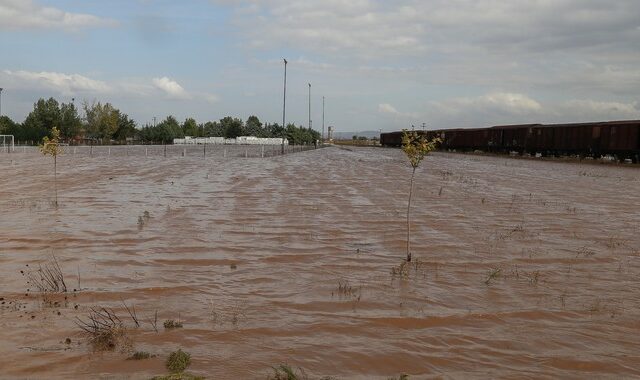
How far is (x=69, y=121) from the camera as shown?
91.1 m

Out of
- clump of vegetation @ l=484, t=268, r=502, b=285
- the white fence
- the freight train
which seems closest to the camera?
clump of vegetation @ l=484, t=268, r=502, b=285

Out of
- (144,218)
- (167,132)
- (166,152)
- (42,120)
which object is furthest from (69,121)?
(144,218)

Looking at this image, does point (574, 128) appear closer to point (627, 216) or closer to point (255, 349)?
point (627, 216)

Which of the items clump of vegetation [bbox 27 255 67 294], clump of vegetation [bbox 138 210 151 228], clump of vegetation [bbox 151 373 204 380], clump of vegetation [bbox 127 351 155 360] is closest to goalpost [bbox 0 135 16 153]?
clump of vegetation [bbox 138 210 151 228]

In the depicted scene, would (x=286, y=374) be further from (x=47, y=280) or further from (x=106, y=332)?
(x=47, y=280)

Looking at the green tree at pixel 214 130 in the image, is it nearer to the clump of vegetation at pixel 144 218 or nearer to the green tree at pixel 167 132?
the green tree at pixel 167 132

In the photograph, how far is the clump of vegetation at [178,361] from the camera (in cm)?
468

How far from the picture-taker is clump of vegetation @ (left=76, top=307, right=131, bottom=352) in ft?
16.7

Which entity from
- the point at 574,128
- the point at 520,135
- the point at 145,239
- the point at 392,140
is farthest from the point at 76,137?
the point at 145,239

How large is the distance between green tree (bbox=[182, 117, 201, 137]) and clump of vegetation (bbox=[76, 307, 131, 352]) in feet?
446

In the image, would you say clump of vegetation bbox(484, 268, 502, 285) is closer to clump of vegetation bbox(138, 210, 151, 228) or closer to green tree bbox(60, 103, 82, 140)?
clump of vegetation bbox(138, 210, 151, 228)

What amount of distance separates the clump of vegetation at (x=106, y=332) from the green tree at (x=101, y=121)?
333ft

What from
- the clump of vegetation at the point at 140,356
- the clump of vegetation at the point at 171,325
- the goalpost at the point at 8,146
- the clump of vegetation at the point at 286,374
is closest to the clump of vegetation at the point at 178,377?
the clump of vegetation at the point at 140,356

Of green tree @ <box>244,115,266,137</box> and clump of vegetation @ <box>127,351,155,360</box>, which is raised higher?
green tree @ <box>244,115,266,137</box>
